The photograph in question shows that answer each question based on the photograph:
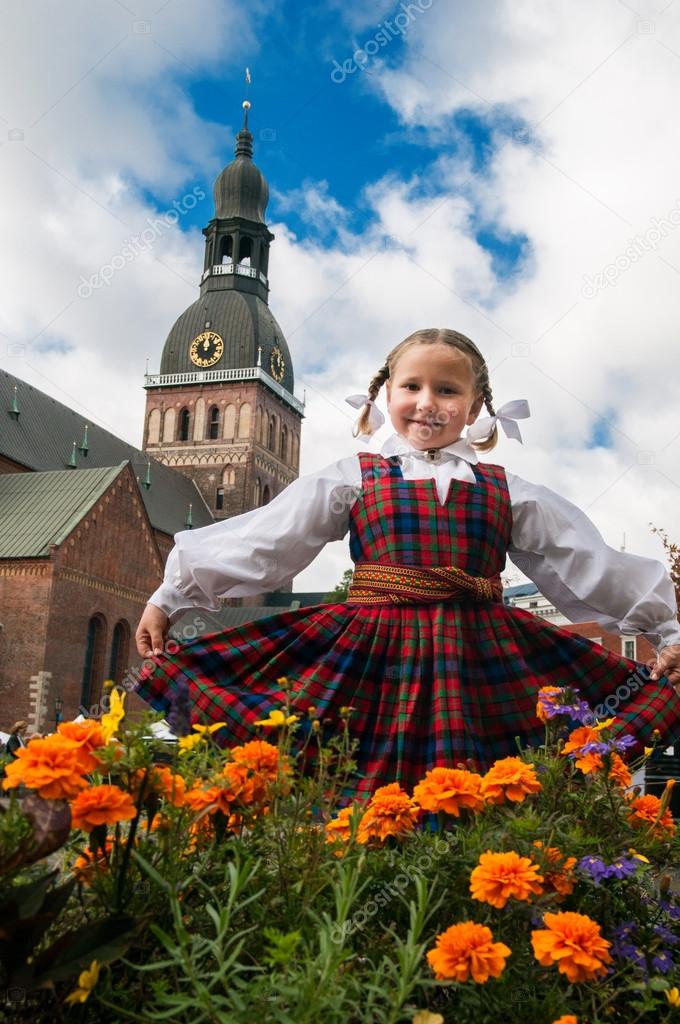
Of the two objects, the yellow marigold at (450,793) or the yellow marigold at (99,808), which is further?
the yellow marigold at (450,793)

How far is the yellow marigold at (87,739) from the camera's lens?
1.73 m

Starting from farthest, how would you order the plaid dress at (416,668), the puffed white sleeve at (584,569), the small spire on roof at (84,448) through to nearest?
the small spire on roof at (84,448)
the puffed white sleeve at (584,569)
the plaid dress at (416,668)

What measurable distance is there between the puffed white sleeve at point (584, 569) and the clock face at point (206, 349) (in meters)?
56.6

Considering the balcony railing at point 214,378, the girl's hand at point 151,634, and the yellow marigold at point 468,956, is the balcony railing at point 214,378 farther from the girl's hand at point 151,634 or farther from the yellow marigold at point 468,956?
the yellow marigold at point 468,956

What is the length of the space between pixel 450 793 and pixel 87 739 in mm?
775

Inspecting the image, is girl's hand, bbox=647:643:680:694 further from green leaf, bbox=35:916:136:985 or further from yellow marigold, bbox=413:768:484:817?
green leaf, bbox=35:916:136:985

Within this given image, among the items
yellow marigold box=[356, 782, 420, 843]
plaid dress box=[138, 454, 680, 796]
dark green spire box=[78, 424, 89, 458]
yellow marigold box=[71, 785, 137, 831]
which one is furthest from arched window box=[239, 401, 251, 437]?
yellow marigold box=[71, 785, 137, 831]

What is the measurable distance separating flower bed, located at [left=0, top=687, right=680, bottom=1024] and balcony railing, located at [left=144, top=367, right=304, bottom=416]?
56.7 meters

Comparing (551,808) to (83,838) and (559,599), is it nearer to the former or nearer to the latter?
(83,838)

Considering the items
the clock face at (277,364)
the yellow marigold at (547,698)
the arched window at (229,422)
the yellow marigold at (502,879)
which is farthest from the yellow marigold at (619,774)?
the clock face at (277,364)

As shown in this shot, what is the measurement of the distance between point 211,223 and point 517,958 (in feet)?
202

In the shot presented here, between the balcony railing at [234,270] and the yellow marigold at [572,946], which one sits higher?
the balcony railing at [234,270]

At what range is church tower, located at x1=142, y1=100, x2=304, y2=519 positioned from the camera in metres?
58.3

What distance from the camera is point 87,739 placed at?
176cm
